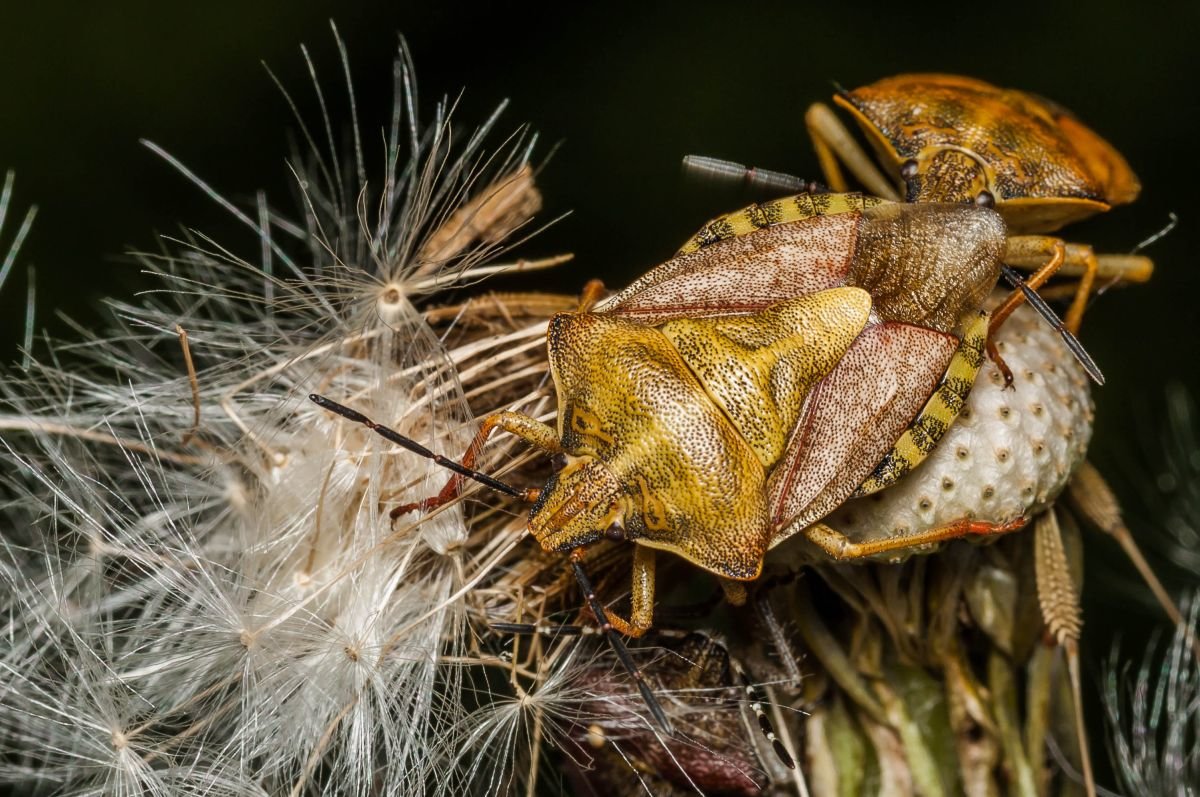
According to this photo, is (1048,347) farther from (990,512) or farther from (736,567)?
(736,567)

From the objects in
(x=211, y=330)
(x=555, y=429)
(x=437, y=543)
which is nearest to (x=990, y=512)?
(x=555, y=429)

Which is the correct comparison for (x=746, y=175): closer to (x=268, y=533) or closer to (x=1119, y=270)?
(x=1119, y=270)

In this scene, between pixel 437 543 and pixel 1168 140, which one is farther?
pixel 1168 140

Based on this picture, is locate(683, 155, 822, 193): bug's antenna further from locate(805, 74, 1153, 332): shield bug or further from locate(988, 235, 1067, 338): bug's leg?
locate(988, 235, 1067, 338): bug's leg

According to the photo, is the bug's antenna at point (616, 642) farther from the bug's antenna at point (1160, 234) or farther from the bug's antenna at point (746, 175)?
the bug's antenna at point (1160, 234)

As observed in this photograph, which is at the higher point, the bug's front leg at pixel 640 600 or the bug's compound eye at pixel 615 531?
the bug's compound eye at pixel 615 531

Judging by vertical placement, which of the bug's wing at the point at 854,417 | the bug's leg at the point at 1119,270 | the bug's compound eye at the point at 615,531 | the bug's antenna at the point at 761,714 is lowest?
the bug's antenna at the point at 761,714

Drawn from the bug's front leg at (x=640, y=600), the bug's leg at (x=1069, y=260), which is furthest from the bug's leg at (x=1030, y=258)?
the bug's front leg at (x=640, y=600)
